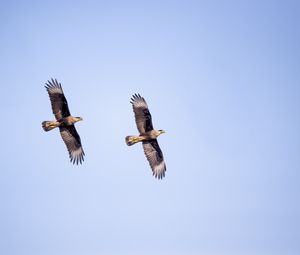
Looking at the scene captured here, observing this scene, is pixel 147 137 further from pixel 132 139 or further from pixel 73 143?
pixel 73 143

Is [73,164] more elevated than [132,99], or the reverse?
[132,99]

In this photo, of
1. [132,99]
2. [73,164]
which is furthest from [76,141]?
[132,99]

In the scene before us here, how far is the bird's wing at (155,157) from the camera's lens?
32.7m

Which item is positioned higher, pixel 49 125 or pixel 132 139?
pixel 49 125

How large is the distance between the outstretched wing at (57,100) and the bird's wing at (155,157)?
12.3 ft

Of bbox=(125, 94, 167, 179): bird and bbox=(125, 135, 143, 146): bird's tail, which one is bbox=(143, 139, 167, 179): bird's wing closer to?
bbox=(125, 94, 167, 179): bird

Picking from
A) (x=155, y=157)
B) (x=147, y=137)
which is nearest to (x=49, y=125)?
(x=147, y=137)

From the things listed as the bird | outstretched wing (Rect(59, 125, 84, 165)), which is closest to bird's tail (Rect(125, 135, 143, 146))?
the bird

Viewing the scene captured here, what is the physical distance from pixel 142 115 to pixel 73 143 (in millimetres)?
3310

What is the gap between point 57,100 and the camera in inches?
1251

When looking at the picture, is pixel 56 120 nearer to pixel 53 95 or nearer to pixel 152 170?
pixel 53 95

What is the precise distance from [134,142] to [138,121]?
93cm

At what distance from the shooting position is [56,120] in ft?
104

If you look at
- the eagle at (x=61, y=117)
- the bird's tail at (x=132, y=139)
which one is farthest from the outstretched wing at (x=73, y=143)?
the bird's tail at (x=132, y=139)
